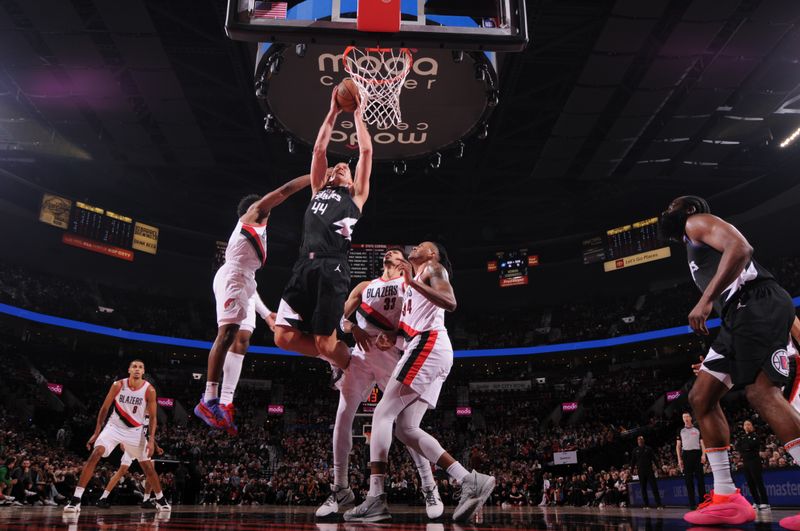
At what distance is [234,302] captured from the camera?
4852mm

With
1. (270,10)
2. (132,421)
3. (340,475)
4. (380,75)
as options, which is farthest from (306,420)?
(270,10)

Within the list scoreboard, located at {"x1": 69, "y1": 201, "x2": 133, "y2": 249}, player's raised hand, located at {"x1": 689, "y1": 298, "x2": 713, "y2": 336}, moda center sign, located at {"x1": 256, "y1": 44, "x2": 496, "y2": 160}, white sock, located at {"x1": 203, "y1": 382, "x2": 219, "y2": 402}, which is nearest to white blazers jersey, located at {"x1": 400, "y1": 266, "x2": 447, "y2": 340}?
white sock, located at {"x1": 203, "y1": 382, "x2": 219, "y2": 402}

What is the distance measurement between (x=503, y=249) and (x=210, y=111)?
16.7m

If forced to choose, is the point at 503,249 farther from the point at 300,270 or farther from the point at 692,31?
the point at 300,270

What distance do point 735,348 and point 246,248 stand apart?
12.0 ft

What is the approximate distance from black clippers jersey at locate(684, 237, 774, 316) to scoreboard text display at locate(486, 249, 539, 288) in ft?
74.4

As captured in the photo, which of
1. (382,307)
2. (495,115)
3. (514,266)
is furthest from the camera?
(514,266)

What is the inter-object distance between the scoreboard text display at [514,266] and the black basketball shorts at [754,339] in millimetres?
22965

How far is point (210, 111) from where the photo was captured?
1593cm

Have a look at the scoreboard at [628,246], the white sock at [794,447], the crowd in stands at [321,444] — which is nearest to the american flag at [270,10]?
the white sock at [794,447]

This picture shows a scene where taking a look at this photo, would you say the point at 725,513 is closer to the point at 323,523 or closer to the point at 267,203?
the point at 323,523

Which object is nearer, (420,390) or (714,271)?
(714,271)

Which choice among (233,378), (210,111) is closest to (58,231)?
(210,111)

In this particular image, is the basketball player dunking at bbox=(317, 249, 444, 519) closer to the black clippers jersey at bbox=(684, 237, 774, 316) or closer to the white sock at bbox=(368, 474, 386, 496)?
the white sock at bbox=(368, 474, 386, 496)
